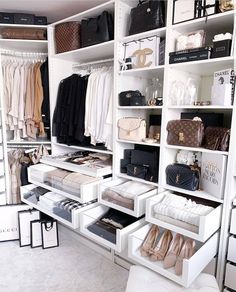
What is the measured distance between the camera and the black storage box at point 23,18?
7.28 ft

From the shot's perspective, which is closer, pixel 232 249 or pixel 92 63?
pixel 232 249

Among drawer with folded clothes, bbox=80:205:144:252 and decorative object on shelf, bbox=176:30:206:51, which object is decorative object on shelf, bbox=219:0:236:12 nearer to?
decorative object on shelf, bbox=176:30:206:51

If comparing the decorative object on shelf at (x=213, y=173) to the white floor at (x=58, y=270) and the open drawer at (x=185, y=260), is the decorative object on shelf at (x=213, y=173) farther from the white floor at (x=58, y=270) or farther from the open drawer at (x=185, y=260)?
the white floor at (x=58, y=270)

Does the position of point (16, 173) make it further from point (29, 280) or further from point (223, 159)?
point (223, 159)

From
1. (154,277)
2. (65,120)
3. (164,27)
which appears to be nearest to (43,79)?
(65,120)

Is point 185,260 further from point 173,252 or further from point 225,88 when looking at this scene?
point 225,88

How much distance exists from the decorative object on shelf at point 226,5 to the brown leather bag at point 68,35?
1235mm

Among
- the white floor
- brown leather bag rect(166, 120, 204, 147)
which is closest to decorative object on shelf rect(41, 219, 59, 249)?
the white floor

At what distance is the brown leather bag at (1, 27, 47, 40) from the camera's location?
225 centimetres

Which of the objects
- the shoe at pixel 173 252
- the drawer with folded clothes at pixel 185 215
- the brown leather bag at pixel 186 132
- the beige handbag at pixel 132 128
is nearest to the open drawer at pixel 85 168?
the beige handbag at pixel 132 128

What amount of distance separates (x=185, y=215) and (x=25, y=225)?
1664 millimetres

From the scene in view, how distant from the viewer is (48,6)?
217 centimetres

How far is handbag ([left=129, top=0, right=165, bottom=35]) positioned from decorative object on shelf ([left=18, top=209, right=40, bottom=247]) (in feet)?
6.34

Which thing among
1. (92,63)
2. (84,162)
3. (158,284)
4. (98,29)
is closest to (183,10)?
(98,29)
